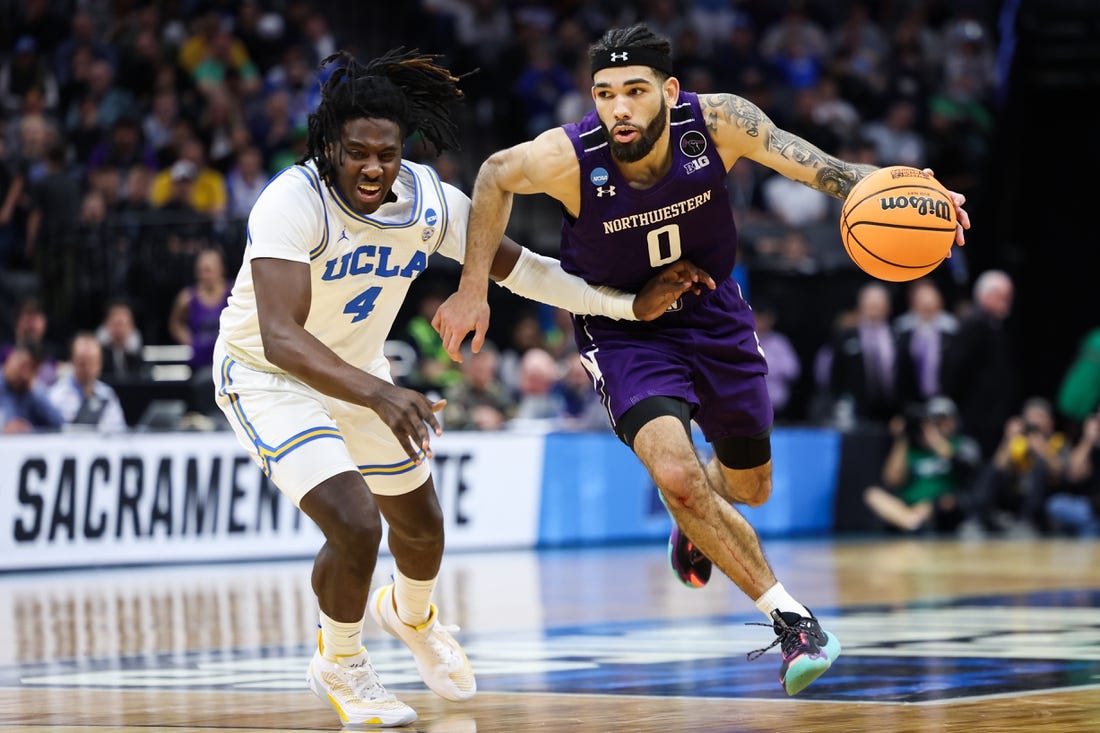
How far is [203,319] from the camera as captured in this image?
13523 millimetres

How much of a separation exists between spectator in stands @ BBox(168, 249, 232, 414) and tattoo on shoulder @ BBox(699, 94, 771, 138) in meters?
7.15

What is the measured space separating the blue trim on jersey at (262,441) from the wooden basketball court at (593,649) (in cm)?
86

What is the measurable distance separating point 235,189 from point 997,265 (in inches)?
349

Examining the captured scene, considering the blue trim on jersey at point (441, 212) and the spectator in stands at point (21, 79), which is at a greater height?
the spectator in stands at point (21, 79)

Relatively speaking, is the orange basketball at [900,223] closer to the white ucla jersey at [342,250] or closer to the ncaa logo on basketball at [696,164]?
the ncaa logo on basketball at [696,164]

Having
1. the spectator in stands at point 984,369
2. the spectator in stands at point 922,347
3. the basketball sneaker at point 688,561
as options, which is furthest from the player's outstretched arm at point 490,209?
the spectator in stands at point 984,369

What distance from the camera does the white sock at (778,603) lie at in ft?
19.5

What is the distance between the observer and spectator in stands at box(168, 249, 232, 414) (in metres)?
13.1

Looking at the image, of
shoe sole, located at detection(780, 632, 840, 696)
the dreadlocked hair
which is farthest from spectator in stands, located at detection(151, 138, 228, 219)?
shoe sole, located at detection(780, 632, 840, 696)

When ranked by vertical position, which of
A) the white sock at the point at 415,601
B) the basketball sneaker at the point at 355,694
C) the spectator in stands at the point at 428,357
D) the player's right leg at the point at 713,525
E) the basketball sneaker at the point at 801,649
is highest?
the spectator in stands at the point at 428,357

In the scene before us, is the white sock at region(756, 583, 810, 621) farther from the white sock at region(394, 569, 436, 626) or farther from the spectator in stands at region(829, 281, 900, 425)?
the spectator in stands at region(829, 281, 900, 425)

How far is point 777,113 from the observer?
768 inches

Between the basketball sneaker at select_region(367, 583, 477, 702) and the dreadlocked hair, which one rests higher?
the dreadlocked hair

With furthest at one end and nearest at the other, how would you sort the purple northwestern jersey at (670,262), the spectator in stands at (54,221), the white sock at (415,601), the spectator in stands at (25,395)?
1. the spectator in stands at (54,221)
2. the spectator in stands at (25,395)
3. the purple northwestern jersey at (670,262)
4. the white sock at (415,601)
